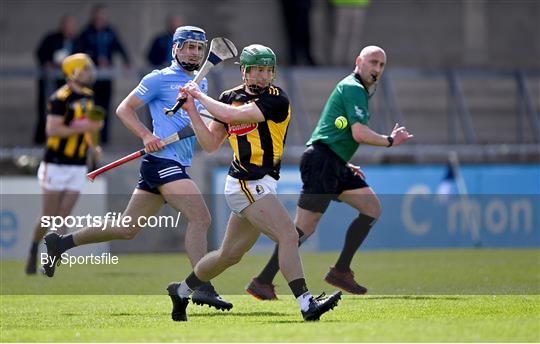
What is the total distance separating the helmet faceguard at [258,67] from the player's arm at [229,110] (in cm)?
19

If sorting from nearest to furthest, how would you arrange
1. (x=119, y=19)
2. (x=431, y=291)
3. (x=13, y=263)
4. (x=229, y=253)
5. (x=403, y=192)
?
1. (x=229, y=253)
2. (x=431, y=291)
3. (x=13, y=263)
4. (x=403, y=192)
5. (x=119, y=19)

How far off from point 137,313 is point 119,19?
1370 cm

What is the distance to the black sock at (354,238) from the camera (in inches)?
533

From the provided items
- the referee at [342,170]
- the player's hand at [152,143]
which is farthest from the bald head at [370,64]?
the player's hand at [152,143]

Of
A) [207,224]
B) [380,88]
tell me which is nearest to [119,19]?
[380,88]

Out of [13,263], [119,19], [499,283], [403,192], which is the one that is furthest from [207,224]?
[119,19]

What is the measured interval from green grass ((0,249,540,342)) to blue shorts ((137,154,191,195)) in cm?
104

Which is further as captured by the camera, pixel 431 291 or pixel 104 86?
pixel 104 86

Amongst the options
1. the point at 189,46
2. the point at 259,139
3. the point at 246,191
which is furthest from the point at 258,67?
the point at 189,46

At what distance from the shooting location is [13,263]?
18.8 meters

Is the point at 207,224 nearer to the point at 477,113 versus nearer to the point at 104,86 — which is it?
the point at 104,86

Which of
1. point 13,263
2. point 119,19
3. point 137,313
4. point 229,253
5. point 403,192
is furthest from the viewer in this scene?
point 119,19

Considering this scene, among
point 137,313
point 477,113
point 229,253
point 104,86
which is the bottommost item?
point 477,113

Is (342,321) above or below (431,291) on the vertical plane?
above
